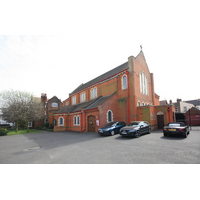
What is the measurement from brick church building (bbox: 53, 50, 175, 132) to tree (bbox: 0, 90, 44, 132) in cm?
531

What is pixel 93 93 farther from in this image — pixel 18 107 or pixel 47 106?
pixel 47 106

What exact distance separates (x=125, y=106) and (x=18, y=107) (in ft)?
65.7

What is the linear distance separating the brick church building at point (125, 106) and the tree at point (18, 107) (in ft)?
17.4

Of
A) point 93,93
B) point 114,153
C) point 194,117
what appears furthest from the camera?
point 93,93

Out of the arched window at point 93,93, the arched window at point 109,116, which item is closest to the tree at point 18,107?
the arched window at point 93,93

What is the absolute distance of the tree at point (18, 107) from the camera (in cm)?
Answer: 2361

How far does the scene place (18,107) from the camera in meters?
23.8

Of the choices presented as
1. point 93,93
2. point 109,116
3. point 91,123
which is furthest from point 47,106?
point 109,116

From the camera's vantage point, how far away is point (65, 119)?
2528 cm

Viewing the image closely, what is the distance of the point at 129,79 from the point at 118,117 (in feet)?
21.0

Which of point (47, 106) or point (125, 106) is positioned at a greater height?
point (47, 106)

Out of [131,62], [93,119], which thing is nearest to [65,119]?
[93,119]

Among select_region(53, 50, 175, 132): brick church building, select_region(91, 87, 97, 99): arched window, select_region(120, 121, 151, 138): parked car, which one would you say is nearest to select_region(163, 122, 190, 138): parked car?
select_region(120, 121, 151, 138): parked car

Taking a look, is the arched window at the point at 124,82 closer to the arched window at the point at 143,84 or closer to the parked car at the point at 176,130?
the arched window at the point at 143,84
